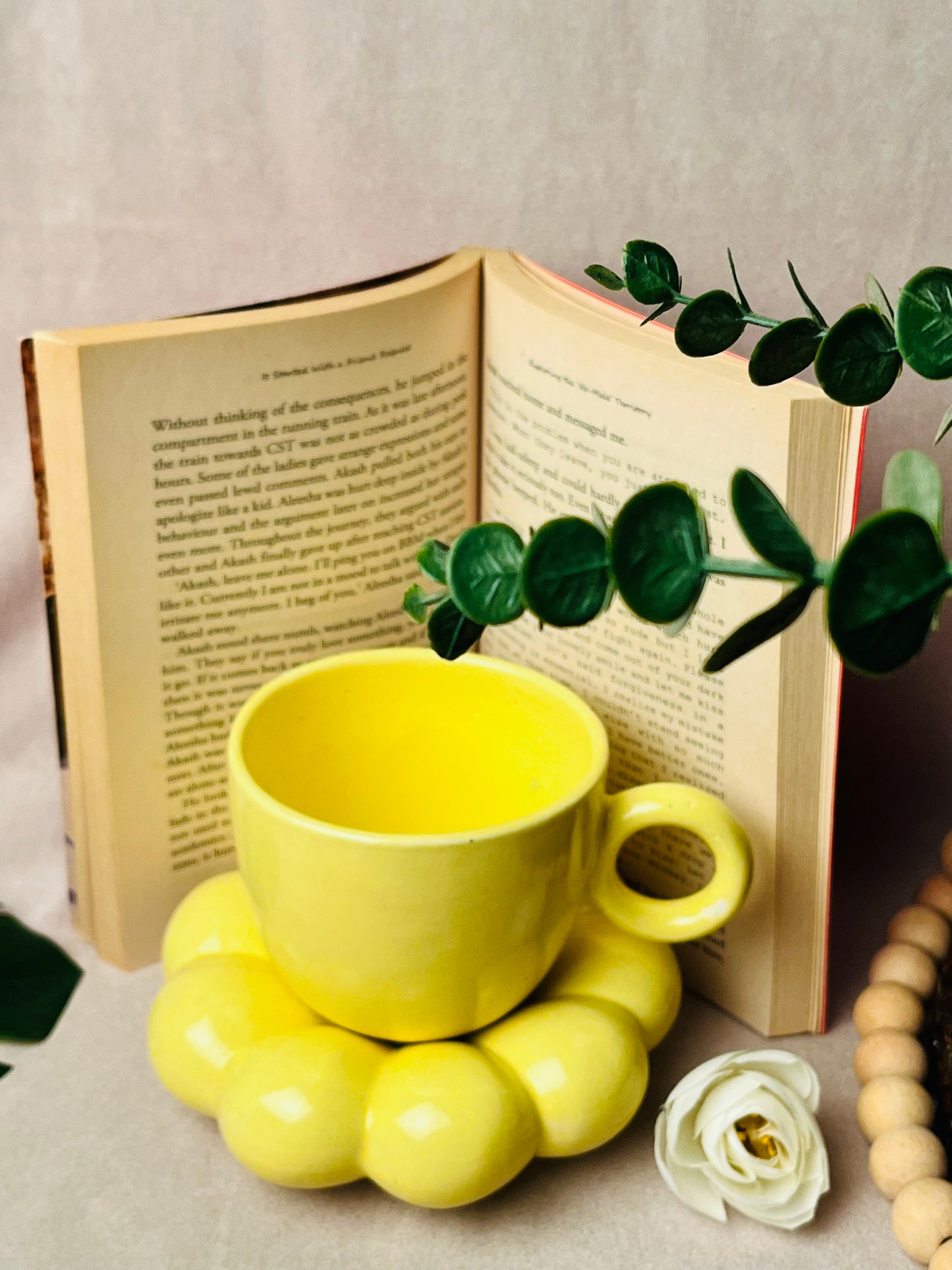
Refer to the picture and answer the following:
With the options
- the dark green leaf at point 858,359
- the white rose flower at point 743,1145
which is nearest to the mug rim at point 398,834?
the white rose flower at point 743,1145

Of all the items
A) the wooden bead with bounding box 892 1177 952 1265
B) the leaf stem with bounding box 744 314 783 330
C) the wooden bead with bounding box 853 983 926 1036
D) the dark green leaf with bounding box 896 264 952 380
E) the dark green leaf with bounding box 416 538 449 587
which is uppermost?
the dark green leaf with bounding box 896 264 952 380

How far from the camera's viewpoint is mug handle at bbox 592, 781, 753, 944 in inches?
18.3

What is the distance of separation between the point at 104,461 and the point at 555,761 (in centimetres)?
20

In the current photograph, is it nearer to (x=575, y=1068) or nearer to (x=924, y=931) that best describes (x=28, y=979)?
(x=575, y=1068)

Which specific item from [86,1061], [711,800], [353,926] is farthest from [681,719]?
[86,1061]

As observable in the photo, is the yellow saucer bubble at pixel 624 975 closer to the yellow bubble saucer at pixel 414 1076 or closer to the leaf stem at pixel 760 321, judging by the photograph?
the yellow bubble saucer at pixel 414 1076

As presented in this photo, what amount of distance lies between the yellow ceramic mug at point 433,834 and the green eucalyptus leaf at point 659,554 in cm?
25

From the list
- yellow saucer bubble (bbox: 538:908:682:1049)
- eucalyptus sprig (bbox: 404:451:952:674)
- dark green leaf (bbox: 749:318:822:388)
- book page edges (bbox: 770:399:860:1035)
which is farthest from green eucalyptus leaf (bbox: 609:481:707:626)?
yellow saucer bubble (bbox: 538:908:682:1049)

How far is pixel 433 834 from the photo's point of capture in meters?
0.47

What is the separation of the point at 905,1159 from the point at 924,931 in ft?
0.34

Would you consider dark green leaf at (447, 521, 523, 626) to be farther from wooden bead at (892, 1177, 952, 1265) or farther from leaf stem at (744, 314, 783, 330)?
wooden bead at (892, 1177, 952, 1265)

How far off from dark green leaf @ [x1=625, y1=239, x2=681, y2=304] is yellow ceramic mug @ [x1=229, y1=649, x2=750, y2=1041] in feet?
0.61

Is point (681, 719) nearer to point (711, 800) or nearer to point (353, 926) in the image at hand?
point (711, 800)

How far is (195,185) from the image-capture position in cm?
62
